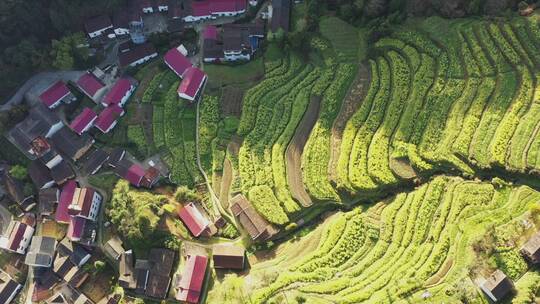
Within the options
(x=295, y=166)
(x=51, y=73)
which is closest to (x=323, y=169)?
(x=295, y=166)

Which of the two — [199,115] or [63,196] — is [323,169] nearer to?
[199,115]

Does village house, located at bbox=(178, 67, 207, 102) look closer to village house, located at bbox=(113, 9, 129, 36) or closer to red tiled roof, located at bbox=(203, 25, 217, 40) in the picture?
red tiled roof, located at bbox=(203, 25, 217, 40)

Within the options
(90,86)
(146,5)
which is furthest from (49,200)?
(146,5)

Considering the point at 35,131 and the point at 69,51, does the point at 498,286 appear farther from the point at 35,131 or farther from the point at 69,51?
the point at 69,51

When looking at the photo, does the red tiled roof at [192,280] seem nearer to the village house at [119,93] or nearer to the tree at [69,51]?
the village house at [119,93]

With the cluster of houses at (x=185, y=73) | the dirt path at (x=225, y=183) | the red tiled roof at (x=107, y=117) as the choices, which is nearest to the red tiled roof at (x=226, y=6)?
the cluster of houses at (x=185, y=73)

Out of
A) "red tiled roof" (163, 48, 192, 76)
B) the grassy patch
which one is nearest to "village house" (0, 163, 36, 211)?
"red tiled roof" (163, 48, 192, 76)
